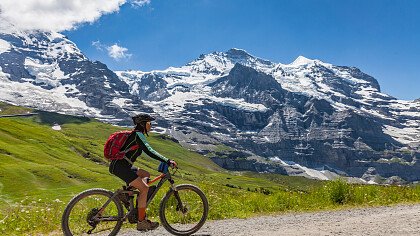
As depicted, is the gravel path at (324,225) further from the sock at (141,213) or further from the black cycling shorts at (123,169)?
the black cycling shorts at (123,169)

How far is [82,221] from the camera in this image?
12.9m

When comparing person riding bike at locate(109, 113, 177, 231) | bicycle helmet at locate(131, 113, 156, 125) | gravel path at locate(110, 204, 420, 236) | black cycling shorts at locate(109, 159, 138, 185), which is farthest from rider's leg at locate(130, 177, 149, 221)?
gravel path at locate(110, 204, 420, 236)

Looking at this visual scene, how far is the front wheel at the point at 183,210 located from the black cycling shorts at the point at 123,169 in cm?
159

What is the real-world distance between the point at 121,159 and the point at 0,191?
5941 cm

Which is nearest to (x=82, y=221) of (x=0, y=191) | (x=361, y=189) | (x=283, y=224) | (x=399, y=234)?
(x=283, y=224)

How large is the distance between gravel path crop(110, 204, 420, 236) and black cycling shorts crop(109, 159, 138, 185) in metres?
2.68

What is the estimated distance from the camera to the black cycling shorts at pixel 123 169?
41.9 ft

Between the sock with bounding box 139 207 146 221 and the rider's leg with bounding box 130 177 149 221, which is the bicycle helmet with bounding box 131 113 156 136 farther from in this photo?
the sock with bounding box 139 207 146 221

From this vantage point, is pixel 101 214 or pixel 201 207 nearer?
pixel 101 214

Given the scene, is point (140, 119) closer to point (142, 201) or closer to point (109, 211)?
point (142, 201)

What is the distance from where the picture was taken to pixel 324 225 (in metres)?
14.9

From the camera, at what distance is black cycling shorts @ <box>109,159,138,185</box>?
12781 mm

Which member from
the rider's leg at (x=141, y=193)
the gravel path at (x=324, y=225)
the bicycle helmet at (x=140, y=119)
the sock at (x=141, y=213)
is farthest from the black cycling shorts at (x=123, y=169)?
the gravel path at (x=324, y=225)

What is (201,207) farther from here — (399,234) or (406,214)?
(406,214)
